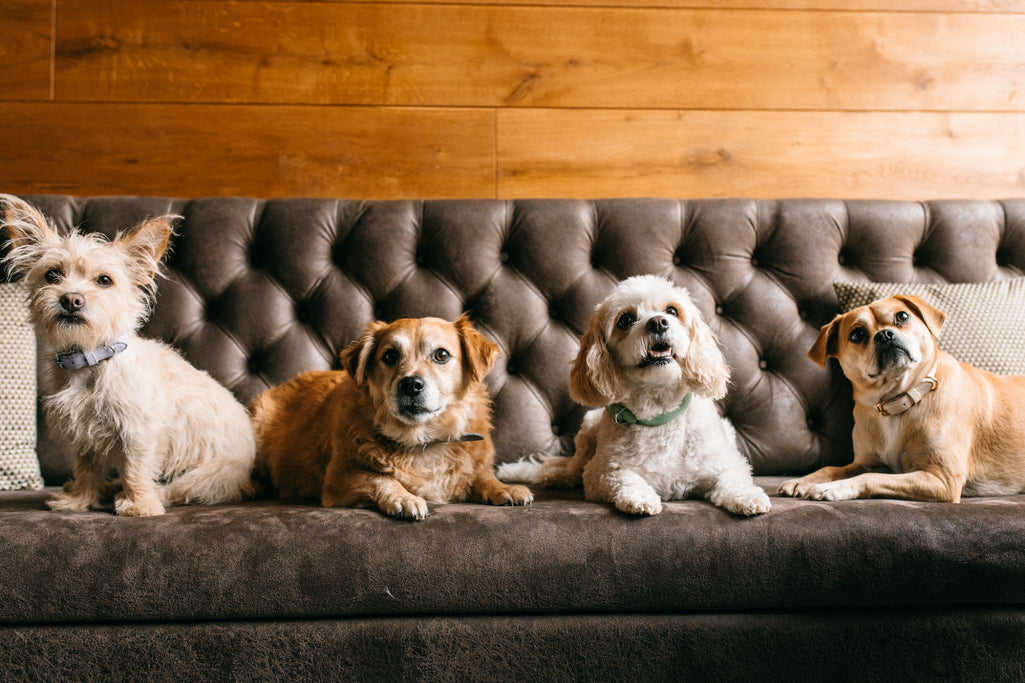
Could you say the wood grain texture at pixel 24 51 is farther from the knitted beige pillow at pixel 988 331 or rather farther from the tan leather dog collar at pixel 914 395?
the knitted beige pillow at pixel 988 331

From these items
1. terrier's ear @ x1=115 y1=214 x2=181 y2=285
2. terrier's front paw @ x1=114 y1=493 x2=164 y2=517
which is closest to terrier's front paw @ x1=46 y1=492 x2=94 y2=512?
terrier's front paw @ x1=114 y1=493 x2=164 y2=517

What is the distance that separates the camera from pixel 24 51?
272cm

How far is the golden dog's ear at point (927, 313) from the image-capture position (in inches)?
75.4

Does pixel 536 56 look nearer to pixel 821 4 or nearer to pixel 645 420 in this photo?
pixel 821 4

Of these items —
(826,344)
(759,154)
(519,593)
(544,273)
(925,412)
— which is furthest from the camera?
(759,154)

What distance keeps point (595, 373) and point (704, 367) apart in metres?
0.28

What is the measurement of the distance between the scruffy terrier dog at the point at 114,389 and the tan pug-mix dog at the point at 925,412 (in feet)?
5.24

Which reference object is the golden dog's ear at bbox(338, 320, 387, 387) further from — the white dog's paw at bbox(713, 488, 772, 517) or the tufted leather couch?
the white dog's paw at bbox(713, 488, 772, 517)

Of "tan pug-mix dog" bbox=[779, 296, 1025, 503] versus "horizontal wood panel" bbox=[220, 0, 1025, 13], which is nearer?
"tan pug-mix dog" bbox=[779, 296, 1025, 503]

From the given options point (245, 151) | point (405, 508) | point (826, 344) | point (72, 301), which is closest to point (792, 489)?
point (826, 344)

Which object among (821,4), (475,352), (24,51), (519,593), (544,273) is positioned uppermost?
(821,4)

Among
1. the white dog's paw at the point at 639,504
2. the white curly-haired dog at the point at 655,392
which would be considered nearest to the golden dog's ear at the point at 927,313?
the white curly-haired dog at the point at 655,392

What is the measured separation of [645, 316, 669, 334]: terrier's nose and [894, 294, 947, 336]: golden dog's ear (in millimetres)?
790

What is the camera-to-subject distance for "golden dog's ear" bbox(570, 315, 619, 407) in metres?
1.76
